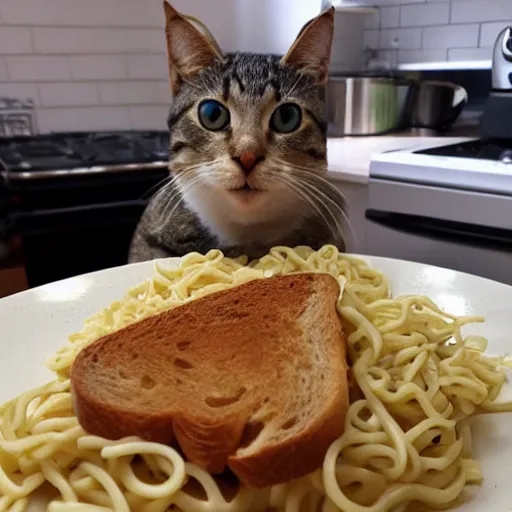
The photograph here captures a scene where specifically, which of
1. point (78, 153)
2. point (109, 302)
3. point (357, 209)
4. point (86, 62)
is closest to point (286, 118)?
point (109, 302)

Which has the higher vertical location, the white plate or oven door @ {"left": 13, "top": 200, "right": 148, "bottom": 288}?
the white plate

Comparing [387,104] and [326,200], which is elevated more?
[387,104]

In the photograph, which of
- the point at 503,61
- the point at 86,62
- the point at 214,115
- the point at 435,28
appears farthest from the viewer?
A: the point at 86,62

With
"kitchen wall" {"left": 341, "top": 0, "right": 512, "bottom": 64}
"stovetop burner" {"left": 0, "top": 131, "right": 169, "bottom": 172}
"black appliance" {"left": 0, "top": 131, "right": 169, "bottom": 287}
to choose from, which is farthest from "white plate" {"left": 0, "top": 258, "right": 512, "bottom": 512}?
"kitchen wall" {"left": 341, "top": 0, "right": 512, "bottom": 64}

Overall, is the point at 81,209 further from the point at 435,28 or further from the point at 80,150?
the point at 435,28

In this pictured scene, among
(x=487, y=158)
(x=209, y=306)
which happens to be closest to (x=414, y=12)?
(x=487, y=158)

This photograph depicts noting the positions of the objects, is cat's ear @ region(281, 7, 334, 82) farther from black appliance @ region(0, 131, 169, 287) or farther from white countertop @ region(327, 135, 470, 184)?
black appliance @ region(0, 131, 169, 287)

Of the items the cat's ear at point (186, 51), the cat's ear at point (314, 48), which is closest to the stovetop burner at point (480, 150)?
the cat's ear at point (314, 48)
